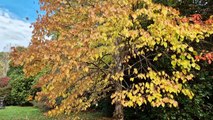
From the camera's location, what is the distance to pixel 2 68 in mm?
29641

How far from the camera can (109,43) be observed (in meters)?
5.32

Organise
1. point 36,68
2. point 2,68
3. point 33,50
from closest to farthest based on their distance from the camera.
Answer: point 33,50, point 36,68, point 2,68

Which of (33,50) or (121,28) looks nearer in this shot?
(121,28)

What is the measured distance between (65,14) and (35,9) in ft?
3.27

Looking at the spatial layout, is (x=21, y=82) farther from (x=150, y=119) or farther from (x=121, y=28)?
(x=121, y=28)

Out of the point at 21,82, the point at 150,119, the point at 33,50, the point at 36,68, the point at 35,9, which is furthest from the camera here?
the point at 21,82

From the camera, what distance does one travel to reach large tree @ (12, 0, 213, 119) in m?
4.73

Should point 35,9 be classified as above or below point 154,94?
above

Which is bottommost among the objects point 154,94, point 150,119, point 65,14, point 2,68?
point 150,119

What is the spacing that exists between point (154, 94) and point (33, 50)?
273cm

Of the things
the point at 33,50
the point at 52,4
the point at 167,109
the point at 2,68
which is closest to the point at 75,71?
the point at 33,50

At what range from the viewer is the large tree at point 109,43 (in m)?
4.73

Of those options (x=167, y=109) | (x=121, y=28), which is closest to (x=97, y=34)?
(x=121, y=28)

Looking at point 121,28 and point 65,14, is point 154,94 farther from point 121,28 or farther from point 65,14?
point 65,14
